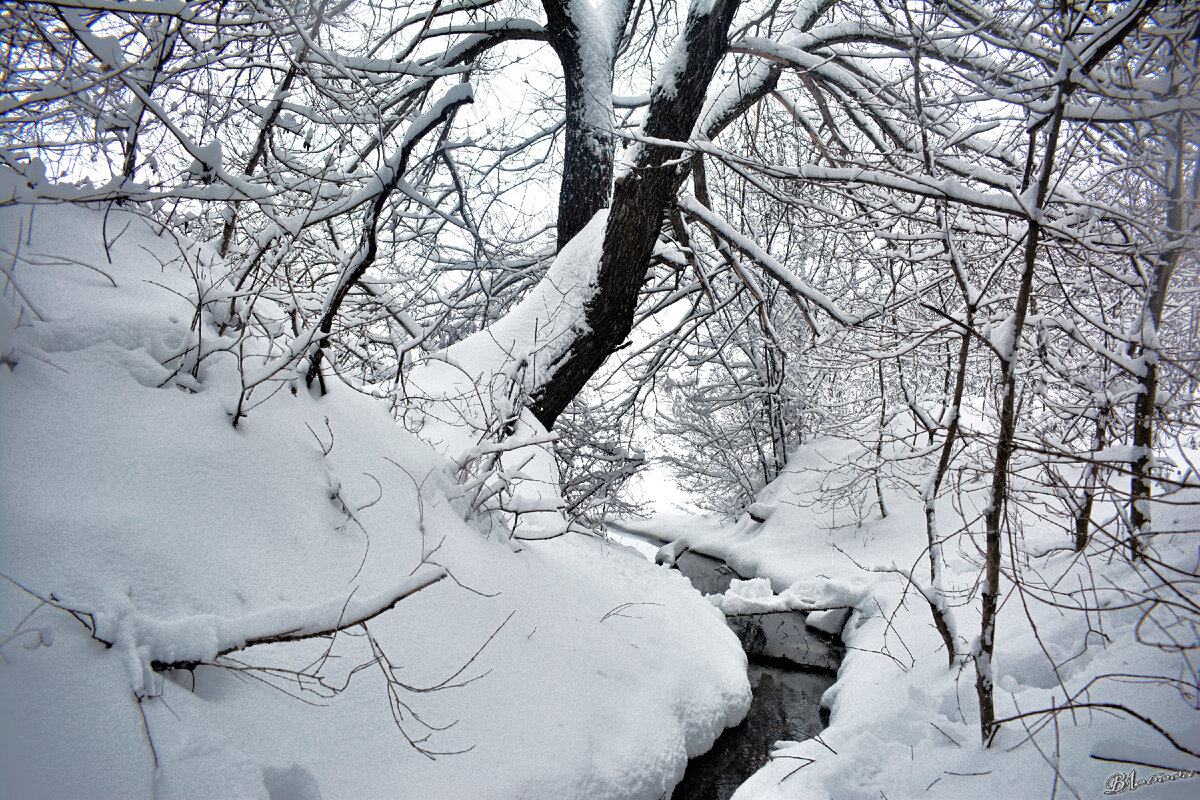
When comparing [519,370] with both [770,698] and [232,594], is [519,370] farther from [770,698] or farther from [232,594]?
[770,698]

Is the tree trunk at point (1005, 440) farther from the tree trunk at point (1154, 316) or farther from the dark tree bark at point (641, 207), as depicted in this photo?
the dark tree bark at point (641, 207)

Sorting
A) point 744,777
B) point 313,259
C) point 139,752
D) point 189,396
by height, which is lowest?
point 744,777

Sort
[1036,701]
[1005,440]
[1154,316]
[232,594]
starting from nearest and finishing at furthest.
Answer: [232,594] → [1005,440] → [1036,701] → [1154,316]

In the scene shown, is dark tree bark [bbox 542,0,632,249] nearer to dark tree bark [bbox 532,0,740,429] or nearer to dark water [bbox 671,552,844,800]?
dark tree bark [bbox 532,0,740,429]

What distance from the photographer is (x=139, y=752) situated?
42.5 inches

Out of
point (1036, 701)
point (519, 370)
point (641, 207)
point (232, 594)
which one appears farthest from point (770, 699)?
point (232, 594)

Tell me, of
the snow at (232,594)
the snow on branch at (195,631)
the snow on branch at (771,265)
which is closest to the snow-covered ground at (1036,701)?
the snow at (232,594)

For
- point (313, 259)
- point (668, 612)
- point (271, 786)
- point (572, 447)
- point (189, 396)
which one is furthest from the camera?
point (572, 447)

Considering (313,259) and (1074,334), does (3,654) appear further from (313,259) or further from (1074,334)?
(1074,334)

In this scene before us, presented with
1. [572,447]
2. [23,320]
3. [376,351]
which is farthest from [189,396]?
[572,447]

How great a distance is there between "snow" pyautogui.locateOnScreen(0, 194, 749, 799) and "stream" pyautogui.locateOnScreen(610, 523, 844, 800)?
0.38 m

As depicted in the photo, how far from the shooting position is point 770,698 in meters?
4.11

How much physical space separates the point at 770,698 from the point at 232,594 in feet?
12.5

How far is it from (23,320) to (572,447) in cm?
634
